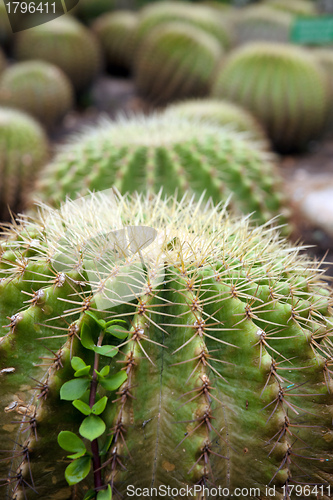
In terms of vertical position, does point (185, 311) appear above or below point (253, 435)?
above

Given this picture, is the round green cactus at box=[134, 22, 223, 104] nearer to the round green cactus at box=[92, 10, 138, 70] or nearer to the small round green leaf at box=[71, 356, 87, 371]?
the round green cactus at box=[92, 10, 138, 70]

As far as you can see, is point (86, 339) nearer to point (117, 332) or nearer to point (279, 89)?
point (117, 332)

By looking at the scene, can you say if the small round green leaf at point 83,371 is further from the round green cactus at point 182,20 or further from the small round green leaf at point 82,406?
the round green cactus at point 182,20

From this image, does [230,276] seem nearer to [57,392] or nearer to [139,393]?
[139,393]

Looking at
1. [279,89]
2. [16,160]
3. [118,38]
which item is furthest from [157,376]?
[118,38]

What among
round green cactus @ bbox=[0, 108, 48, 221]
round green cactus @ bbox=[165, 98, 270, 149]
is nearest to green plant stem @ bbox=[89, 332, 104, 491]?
round green cactus @ bbox=[0, 108, 48, 221]

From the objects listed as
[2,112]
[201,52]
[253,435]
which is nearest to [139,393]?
[253,435]
